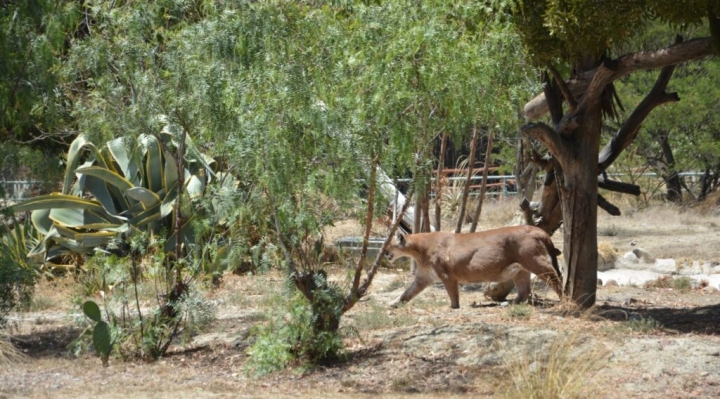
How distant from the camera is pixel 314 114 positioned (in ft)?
35.2

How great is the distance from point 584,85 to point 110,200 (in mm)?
9467

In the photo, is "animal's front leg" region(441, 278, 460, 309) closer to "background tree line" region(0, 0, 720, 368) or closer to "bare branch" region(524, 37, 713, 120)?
"background tree line" region(0, 0, 720, 368)

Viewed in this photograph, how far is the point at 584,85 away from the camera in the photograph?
13.0 metres

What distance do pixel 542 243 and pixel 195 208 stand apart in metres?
4.72

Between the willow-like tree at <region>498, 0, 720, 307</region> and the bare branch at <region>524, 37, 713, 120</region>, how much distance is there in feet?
0.04

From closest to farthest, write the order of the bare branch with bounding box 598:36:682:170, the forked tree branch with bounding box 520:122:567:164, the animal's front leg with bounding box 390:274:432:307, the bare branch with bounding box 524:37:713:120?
the bare branch with bounding box 524:37:713:120 → the forked tree branch with bounding box 520:122:567:164 → the bare branch with bounding box 598:36:682:170 → the animal's front leg with bounding box 390:274:432:307

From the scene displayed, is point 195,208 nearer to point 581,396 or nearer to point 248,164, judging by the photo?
point 248,164

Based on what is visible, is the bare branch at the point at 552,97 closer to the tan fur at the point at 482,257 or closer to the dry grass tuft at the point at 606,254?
the tan fur at the point at 482,257

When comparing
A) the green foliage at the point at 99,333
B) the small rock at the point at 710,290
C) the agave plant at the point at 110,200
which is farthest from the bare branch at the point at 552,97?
the agave plant at the point at 110,200

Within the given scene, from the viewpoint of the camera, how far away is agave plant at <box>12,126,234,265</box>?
1769 cm

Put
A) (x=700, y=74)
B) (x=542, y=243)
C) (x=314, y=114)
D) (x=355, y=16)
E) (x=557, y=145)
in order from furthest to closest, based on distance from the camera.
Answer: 1. (x=700, y=74)
2. (x=542, y=243)
3. (x=557, y=145)
4. (x=355, y=16)
5. (x=314, y=114)

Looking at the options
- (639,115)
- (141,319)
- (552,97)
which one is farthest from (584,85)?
(141,319)

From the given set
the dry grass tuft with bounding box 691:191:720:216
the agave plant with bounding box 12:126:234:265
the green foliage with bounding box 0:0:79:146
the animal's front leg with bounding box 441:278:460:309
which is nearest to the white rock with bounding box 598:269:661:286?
the animal's front leg with bounding box 441:278:460:309

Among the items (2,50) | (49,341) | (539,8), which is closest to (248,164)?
(2,50)
